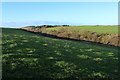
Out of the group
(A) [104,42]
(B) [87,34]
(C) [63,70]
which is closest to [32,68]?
(C) [63,70]

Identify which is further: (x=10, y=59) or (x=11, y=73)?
(x=10, y=59)

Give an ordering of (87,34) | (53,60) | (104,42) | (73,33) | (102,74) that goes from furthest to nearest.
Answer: (73,33) < (87,34) < (104,42) < (53,60) < (102,74)

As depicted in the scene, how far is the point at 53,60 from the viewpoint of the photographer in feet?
57.0

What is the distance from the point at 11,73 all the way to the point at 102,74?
875 centimetres

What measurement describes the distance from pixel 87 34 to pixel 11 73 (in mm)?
62439

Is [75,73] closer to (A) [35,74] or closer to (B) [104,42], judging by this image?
(A) [35,74]

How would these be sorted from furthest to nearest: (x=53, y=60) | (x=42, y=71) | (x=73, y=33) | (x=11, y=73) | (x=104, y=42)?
(x=73, y=33), (x=104, y=42), (x=53, y=60), (x=42, y=71), (x=11, y=73)

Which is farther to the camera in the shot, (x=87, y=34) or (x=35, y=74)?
(x=87, y=34)

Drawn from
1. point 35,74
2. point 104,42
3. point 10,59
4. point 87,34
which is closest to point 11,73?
point 35,74

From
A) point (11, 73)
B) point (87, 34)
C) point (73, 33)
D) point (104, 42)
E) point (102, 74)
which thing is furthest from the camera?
point (73, 33)

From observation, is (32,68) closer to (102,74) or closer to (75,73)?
(75,73)

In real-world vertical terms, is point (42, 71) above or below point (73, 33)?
below

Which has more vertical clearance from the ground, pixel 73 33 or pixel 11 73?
pixel 73 33

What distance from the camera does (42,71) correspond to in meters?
14.0
